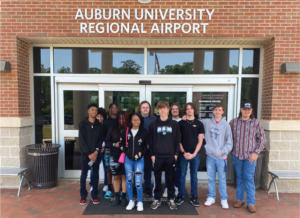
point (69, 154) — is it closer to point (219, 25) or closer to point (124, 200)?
point (124, 200)

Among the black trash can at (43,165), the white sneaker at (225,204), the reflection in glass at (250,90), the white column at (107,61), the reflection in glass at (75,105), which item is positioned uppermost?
the white column at (107,61)

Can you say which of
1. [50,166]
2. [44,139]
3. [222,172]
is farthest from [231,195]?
[44,139]

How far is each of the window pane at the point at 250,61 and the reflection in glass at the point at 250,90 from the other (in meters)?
0.22

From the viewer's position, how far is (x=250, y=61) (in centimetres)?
487

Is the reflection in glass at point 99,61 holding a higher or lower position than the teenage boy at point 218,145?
higher

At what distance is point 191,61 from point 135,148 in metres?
2.71

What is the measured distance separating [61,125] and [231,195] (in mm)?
4290

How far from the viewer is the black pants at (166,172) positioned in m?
3.45

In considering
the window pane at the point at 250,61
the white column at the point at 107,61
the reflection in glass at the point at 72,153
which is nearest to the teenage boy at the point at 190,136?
the window pane at the point at 250,61

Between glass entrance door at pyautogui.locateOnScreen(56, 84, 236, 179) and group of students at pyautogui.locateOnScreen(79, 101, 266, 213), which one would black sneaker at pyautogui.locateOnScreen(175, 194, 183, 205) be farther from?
glass entrance door at pyautogui.locateOnScreen(56, 84, 236, 179)

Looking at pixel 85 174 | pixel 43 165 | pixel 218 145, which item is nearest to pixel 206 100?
pixel 218 145

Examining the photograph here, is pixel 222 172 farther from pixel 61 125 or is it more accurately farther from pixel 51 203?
pixel 61 125

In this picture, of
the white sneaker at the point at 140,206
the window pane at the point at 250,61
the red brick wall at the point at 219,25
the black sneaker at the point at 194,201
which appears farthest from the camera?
the window pane at the point at 250,61

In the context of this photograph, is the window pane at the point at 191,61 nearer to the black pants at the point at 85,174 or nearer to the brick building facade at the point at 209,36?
the brick building facade at the point at 209,36
